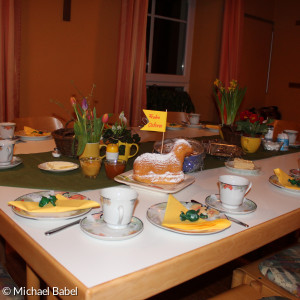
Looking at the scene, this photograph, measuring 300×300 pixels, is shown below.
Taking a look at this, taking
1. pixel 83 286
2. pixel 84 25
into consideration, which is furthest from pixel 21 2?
pixel 83 286

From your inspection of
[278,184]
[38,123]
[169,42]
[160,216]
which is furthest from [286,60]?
[160,216]

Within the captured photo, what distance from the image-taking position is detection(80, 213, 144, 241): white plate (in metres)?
0.86

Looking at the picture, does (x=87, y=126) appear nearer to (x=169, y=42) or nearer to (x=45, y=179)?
(x=45, y=179)

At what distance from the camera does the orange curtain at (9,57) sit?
313 centimetres

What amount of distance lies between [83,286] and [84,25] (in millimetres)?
3500

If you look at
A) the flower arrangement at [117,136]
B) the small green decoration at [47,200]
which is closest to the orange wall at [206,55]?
the flower arrangement at [117,136]

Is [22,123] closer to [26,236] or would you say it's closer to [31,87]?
[31,87]

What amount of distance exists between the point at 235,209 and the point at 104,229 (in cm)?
43

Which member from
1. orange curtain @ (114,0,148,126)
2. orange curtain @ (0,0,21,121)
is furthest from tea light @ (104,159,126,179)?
orange curtain @ (114,0,148,126)

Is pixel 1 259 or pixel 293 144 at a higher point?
pixel 293 144

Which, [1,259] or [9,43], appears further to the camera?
[9,43]

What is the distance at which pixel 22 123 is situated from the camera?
8.42 ft

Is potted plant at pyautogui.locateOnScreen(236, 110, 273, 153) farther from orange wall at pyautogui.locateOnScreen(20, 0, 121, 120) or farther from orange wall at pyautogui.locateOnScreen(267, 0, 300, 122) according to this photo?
orange wall at pyautogui.locateOnScreen(267, 0, 300, 122)

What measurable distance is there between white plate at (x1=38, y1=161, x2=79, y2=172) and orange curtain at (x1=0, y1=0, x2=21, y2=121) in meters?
1.97
